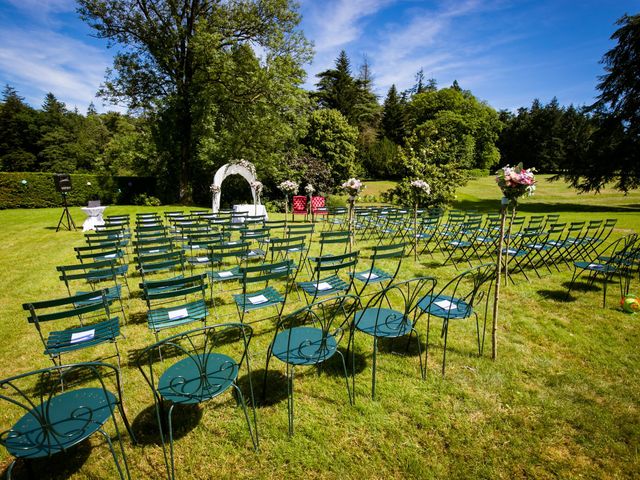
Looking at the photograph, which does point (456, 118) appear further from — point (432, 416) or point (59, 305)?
point (59, 305)

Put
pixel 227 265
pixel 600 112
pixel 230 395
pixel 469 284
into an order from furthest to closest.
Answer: pixel 600 112 → pixel 227 265 → pixel 469 284 → pixel 230 395

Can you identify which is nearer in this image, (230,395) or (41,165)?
(230,395)

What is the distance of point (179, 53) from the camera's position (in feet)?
64.9

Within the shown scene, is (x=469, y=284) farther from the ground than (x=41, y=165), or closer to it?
closer to it

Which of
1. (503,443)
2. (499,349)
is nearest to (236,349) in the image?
(503,443)

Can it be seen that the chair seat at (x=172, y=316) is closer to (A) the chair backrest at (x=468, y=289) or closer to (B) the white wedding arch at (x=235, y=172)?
(A) the chair backrest at (x=468, y=289)

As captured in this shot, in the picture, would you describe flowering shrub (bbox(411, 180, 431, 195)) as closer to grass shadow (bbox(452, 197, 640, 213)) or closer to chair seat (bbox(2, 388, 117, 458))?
chair seat (bbox(2, 388, 117, 458))

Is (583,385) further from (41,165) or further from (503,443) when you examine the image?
(41,165)

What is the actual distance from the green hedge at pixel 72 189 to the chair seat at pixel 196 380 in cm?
2164

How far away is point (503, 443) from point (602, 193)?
40.5 m

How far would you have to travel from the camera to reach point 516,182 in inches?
134

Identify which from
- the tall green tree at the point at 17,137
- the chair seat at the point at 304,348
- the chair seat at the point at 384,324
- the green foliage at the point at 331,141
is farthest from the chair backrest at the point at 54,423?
the tall green tree at the point at 17,137

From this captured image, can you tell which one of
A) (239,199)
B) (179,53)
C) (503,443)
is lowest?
(503,443)

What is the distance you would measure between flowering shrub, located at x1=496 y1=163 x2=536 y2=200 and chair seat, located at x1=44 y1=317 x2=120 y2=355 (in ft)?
15.3
